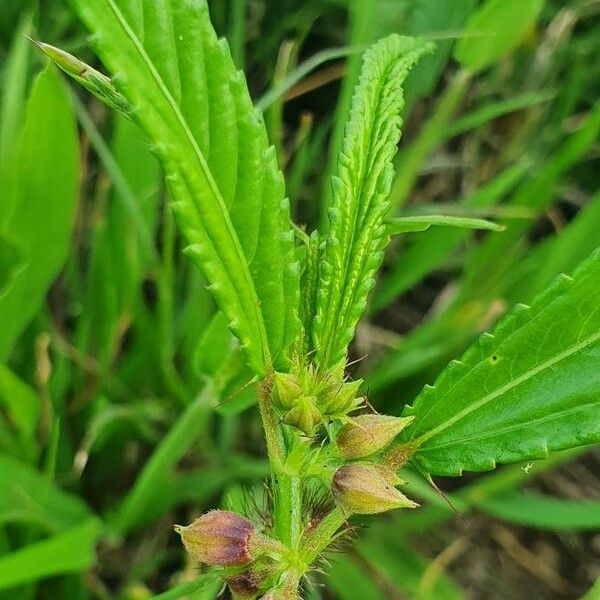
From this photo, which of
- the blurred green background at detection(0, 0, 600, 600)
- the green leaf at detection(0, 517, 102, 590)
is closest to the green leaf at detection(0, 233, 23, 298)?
the blurred green background at detection(0, 0, 600, 600)

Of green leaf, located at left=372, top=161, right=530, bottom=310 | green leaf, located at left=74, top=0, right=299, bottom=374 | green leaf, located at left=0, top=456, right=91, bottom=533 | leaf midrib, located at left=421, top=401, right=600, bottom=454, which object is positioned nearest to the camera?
green leaf, located at left=74, top=0, right=299, bottom=374

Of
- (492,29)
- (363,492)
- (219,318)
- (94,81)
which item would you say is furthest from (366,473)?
(492,29)

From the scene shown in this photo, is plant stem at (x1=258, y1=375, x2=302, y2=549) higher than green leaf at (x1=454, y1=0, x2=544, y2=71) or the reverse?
the reverse

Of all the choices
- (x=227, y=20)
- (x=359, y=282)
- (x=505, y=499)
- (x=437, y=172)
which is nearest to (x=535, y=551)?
(x=505, y=499)

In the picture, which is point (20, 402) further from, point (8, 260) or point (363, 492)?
point (363, 492)

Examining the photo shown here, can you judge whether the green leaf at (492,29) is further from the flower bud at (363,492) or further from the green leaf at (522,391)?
the flower bud at (363,492)

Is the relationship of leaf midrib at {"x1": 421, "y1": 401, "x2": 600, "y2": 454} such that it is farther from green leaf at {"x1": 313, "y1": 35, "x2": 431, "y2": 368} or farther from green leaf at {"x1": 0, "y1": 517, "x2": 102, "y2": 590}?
green leaf at {"x1": 0, "y1": 517, "x2": 102, "y2": 590}
